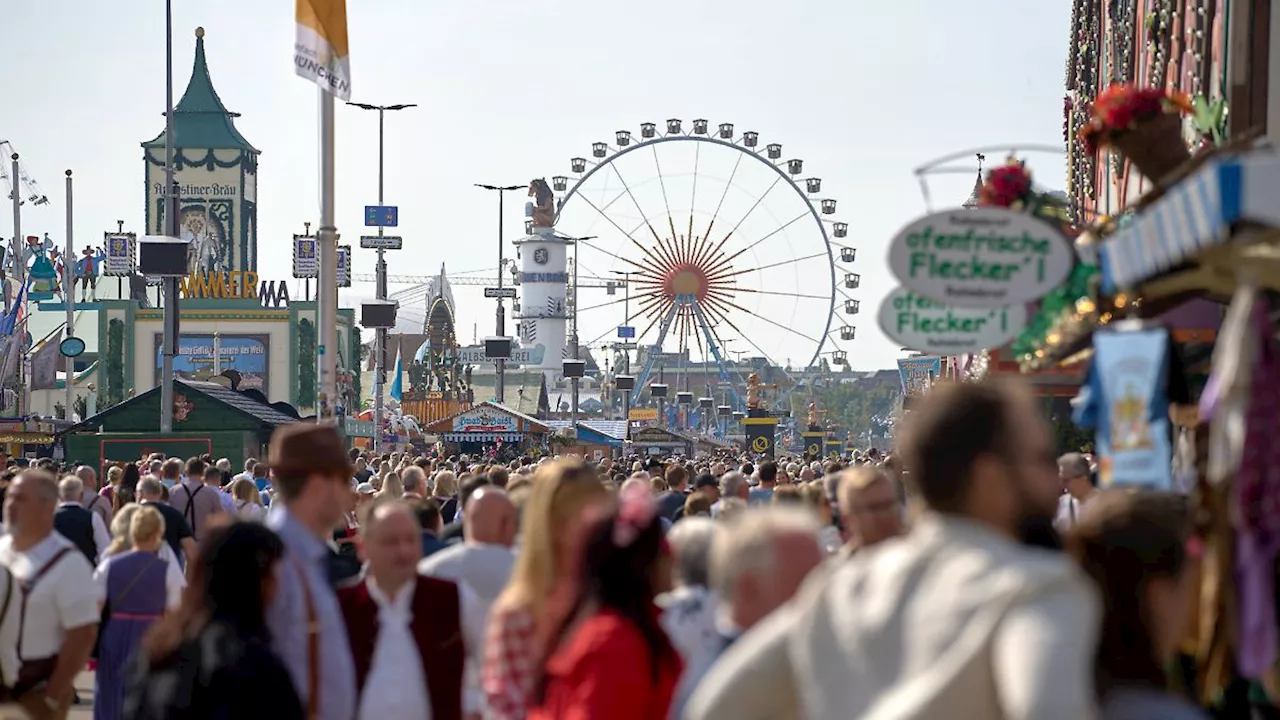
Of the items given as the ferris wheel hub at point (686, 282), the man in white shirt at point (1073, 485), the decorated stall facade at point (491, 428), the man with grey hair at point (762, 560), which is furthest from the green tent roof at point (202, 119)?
the man with grey hair at point (762, 560)

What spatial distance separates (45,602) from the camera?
8953 mm

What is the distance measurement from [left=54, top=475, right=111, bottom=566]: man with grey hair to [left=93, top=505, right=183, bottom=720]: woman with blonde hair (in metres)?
2.41

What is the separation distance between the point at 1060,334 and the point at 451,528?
3060mm

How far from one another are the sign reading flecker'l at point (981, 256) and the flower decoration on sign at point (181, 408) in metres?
25.4

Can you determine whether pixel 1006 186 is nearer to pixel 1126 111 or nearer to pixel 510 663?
pixel 1126 111

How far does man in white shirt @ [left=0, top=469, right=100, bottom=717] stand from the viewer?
29.1 ft

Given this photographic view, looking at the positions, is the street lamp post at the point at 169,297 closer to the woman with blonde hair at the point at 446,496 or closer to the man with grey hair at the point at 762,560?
the woman with blonde hair at the point at 446,496

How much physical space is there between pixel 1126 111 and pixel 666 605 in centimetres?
407

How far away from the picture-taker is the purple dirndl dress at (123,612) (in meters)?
10.8

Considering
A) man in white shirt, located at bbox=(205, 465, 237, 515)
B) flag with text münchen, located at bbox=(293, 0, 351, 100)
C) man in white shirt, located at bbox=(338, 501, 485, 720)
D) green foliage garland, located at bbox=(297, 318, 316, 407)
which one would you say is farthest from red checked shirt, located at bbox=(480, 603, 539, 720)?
green foliage garland, located at bbox=(297, 318, 316, 407)

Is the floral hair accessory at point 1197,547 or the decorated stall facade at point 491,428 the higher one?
the floral hair accessory at point 1197,547

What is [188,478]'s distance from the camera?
648 inches

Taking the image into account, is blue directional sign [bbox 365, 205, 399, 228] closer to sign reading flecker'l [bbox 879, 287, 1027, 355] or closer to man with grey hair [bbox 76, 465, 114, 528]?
man with grey hair [bbox 76, 465, 114, 528]

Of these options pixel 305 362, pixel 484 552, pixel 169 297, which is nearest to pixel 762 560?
pixel 484 552
